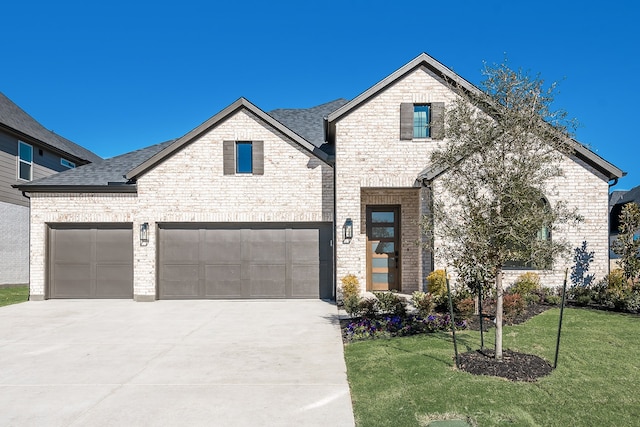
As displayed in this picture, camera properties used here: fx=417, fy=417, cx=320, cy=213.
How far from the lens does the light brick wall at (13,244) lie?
17.7m

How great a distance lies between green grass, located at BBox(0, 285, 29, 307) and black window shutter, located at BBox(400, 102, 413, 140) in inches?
524

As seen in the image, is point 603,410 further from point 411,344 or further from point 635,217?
point 635,217

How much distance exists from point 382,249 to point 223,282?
540 centimetres

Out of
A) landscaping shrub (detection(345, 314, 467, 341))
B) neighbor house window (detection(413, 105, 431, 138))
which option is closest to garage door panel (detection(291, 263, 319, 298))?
landscaping shrub (detection(345, 314, 467, 341))

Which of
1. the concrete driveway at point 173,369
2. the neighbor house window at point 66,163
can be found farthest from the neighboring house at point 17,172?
the concrete driveway at point 173,369

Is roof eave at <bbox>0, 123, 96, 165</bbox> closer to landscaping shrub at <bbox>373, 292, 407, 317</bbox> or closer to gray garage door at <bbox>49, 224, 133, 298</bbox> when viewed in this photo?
gray garage door at <bbox>49, 224, 133, 298</bbox>

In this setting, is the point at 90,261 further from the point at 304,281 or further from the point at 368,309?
the point at 368,309

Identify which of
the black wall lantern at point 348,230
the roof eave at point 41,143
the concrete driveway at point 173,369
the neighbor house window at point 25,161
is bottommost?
the concrete driveway at point 173,369

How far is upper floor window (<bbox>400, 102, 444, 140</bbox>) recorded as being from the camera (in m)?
12.6

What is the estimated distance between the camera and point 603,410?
15.1 feet

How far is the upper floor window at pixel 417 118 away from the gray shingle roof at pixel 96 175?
30.0ft

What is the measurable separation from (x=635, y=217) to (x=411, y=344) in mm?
8149

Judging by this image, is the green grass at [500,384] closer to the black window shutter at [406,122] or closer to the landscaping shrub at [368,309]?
the landscaping shrub at [368,309]

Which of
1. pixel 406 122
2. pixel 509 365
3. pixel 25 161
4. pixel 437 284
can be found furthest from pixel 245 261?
pixel 25 161
